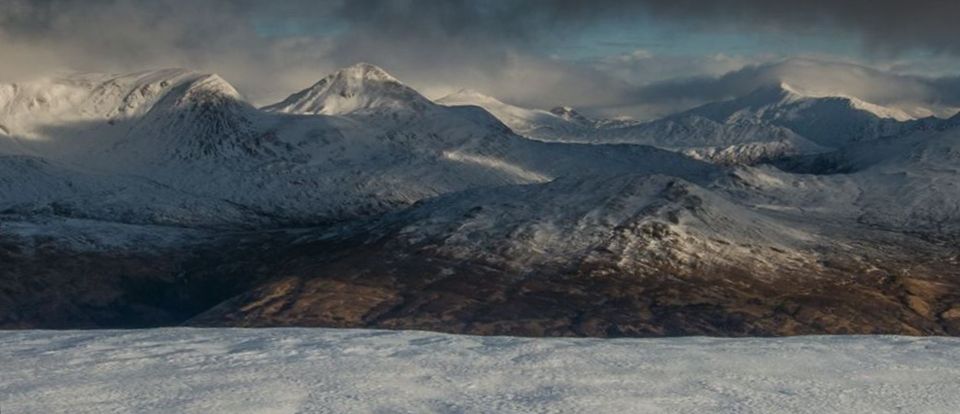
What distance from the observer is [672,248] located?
197m

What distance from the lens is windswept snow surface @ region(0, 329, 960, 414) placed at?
987 inches

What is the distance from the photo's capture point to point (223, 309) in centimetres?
16562

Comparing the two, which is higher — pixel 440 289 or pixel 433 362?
pixel 433 362

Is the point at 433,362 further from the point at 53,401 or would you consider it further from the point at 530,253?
the point at 530,253

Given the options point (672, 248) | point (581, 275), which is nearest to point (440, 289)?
point (581, 275)

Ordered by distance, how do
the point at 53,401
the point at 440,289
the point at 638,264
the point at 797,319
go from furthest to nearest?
1. the point at 638,264
2. the point at 440,289
3. the point at 797,319
4. the point at 53,401

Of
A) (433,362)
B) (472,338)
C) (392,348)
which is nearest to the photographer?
(433,362)

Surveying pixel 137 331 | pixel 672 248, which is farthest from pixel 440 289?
pixel 137 331

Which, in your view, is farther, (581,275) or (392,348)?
(581,275)

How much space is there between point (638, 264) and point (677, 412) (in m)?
167

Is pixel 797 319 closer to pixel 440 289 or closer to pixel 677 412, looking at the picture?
pixel 440 289

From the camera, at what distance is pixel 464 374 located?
2770 centimetres

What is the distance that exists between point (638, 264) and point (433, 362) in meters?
163

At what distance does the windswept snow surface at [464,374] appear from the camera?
25.1 m
